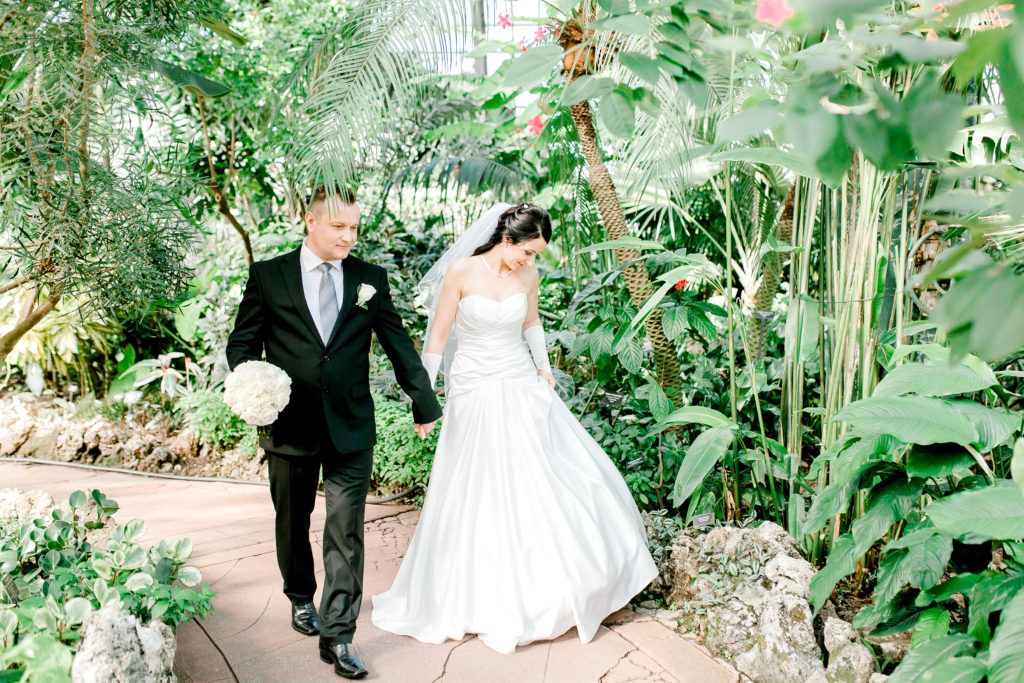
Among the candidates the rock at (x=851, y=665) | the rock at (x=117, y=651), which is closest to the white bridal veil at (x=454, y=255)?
the rock at (x=117, y=651)

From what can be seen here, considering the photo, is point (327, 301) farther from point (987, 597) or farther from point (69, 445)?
point (69, 445)

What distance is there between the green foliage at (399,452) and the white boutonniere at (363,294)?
2081mm

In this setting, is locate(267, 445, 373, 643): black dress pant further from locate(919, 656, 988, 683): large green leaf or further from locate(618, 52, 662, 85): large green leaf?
locate(618, 52, 662, 85): large green leaf

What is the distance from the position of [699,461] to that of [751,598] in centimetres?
58

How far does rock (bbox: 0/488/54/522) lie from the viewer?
133 inches

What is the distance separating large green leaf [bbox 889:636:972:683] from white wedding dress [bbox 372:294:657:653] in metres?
A: 1.17

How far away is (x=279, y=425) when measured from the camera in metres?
2.86

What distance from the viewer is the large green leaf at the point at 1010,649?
1.93 meters

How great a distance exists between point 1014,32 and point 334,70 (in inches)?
99.9

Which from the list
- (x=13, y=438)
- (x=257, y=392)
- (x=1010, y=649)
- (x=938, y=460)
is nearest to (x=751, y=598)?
(x=938, y=460)

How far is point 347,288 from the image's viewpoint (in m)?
2.92

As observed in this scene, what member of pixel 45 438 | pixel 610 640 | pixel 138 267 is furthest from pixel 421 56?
pixel 45 438

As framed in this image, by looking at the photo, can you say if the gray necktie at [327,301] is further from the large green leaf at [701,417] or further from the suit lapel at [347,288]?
the large green leaf at [701,417]

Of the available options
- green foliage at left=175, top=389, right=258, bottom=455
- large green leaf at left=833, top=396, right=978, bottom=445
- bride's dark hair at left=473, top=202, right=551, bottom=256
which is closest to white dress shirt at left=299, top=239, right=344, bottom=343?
bride's dark hair at left=473, top=202, right=551, bottom=256
